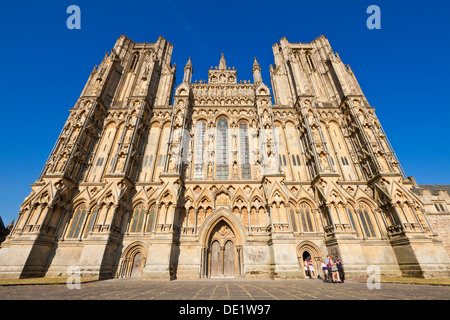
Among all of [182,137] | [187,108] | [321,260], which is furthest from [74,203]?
[321,260]

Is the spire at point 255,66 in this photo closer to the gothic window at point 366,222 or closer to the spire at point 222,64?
the spire at point 222,64

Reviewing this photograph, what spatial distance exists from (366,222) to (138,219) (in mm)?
22158

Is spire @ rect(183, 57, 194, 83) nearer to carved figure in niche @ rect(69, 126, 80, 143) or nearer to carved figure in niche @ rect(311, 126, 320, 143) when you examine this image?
carved figure in niche @ rect(69, 126, 80, 143)

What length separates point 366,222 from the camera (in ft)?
59.2

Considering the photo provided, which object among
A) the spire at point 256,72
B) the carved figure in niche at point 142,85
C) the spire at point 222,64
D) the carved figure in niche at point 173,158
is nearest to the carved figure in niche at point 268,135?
the spire at point 256,72

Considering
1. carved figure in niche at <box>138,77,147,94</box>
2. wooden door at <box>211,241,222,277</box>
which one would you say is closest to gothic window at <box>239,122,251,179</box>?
wooden door at <box>211,241,222,277</box>

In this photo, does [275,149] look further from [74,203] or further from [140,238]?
[74,203]

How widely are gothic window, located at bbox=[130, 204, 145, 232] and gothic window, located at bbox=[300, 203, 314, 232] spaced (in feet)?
51.9

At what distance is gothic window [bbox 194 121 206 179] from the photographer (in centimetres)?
2157

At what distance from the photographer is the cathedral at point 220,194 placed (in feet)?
51.3

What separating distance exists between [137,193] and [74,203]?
19.5 feet

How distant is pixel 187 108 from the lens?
23234 millimetres

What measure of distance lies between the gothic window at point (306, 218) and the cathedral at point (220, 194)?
0.12 metres
